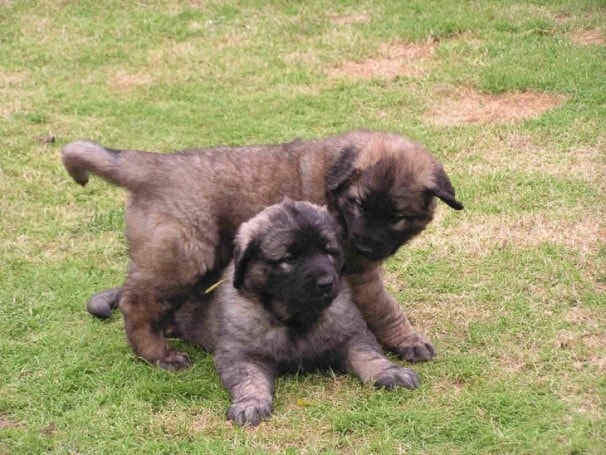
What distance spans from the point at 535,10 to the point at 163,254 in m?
7.42

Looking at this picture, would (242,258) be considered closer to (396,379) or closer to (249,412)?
(249,412)

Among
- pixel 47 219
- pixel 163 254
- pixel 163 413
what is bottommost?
pixel 47 219

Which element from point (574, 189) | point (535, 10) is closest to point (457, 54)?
point (535, 10)

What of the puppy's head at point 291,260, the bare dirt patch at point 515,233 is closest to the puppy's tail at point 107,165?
the puppy's head at point 291,260

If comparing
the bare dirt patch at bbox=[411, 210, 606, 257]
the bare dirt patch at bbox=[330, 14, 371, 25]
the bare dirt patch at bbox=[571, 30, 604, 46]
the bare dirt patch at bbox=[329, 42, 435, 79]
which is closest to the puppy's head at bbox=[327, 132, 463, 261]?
the bare dirt patch at bbox=[411, 210, 606, 257]

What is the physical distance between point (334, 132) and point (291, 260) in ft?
13.7

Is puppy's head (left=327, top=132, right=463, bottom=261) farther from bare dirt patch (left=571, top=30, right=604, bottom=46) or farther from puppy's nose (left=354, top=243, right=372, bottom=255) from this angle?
bare dirt patch (left=571, top=30, right=604, bottom=46)

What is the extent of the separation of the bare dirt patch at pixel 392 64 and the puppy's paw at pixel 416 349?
16.8 feet

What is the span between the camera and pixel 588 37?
10.3 meters

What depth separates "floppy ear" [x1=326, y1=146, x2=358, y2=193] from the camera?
5.11m

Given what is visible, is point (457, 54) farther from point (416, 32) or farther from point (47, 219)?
point (47, 219)

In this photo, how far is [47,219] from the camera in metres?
7.20

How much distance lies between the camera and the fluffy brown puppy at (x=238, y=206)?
5004mm

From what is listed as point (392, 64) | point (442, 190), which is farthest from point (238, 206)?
point (392, 64)
